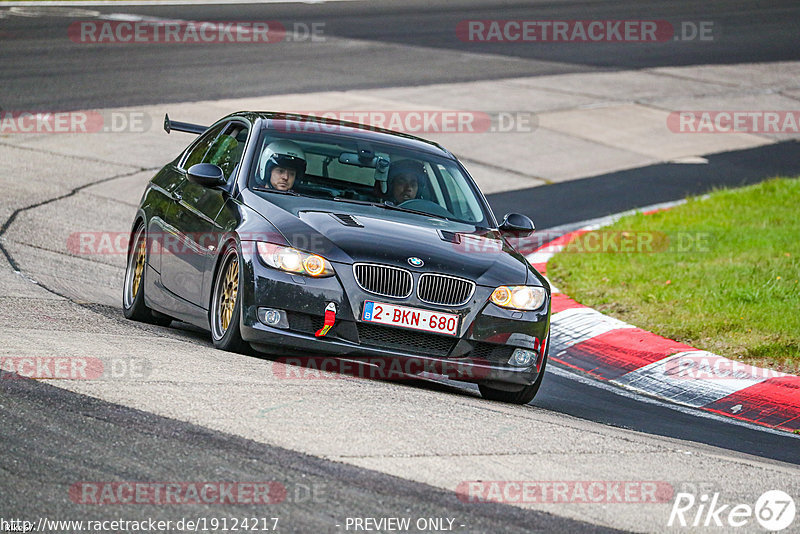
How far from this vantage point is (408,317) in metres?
7.20

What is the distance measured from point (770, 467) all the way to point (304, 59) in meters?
20.2

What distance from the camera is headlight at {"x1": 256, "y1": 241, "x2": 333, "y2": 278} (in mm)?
7188

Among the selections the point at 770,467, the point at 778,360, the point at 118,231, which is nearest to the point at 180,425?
the point at 770,467

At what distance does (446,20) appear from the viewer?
32.9 meters

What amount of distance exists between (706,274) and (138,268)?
5628 mm

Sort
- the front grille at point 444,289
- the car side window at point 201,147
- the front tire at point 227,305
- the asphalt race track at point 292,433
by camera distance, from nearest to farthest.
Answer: the asphalt race track at point 292,433, the front grille at point 444,289, the front tire at point 227,305, the car side window at point 201,147

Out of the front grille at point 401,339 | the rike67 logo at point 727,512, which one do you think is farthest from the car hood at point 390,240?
the rike67 logo at point 727,512

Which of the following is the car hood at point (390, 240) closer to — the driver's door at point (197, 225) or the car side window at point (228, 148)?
the driver's door at point (197, 225)

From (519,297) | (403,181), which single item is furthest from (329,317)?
(403,181)

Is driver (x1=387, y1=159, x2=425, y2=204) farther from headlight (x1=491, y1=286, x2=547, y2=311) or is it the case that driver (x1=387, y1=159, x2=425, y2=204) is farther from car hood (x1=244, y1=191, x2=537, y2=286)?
headlight (x1=491, y1=286, x2=547, y2=311)

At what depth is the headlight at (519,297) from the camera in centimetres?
746

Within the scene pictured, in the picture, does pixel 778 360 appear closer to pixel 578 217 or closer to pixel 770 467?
pixel 770 467

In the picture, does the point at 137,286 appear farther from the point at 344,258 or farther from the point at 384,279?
the point at 384,279

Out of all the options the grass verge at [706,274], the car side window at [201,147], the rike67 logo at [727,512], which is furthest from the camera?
the grass verge at [706,274]
